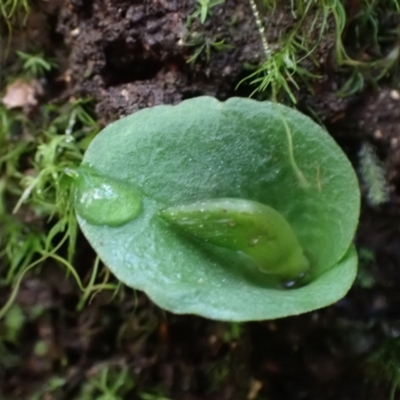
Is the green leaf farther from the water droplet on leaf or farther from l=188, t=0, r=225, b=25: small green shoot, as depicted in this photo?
l=188, t=0, r=225, b=25: small green shoot

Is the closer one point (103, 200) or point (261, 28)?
point (103, 200)

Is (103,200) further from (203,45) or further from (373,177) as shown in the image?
(373,177)

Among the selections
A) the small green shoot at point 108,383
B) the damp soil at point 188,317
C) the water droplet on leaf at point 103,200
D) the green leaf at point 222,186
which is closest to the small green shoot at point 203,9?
the damp soil at point 188,317

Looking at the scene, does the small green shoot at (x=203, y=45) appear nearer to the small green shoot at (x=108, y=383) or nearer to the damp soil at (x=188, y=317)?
the damp soil at (x=188, y=317)

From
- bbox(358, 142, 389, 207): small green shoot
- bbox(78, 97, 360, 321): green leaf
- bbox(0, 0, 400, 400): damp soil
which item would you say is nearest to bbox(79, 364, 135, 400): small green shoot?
bbox(0, 0, 400, 400): damp soil

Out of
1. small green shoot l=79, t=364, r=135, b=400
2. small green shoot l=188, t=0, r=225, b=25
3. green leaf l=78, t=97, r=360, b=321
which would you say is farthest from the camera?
small green shoot l=79, t=364, r=135, b=400

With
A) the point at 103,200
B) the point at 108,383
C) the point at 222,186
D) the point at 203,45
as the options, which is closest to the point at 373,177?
the point at 222,186
